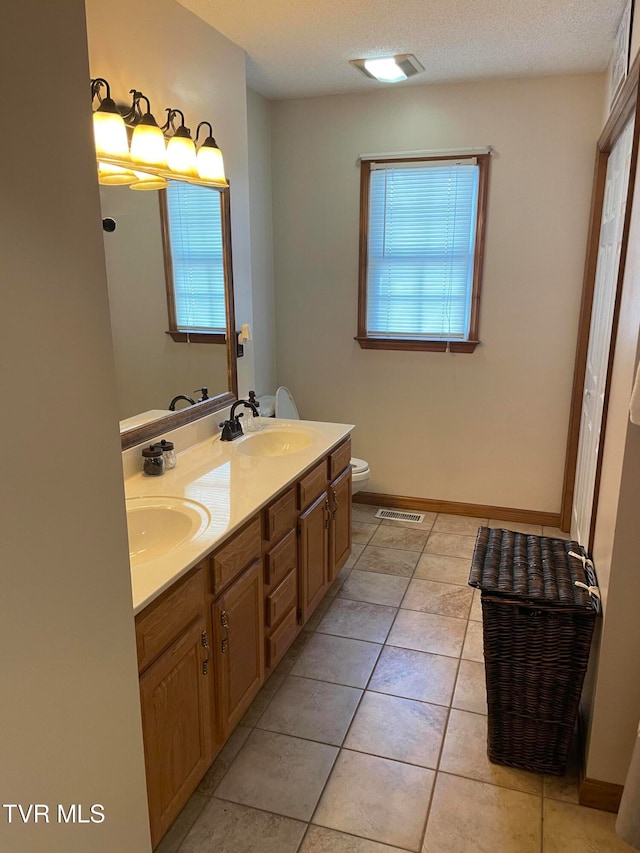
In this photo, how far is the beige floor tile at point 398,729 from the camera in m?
2.15

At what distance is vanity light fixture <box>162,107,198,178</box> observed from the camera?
2.31 meters

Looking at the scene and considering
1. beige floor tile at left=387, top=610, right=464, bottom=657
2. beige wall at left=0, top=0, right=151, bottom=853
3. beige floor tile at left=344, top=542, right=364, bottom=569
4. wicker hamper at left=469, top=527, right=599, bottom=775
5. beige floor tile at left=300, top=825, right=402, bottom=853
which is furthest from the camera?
beige floor tile at left=344, top=542, right=364, bottom=569

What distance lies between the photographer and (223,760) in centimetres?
210

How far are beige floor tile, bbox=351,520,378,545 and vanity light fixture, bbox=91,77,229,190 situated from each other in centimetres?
217

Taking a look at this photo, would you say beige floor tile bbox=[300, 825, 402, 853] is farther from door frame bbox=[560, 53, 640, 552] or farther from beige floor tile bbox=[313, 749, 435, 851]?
door frame bbox=[560, 53, 640, 552]

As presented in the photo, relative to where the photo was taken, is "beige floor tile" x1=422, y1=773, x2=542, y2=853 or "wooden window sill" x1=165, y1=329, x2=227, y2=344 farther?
"wooden window sill" x1=165, y1=329, x2=227, y2=344

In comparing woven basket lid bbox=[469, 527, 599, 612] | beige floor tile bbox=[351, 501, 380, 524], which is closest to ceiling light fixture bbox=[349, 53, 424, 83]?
woven basket lid bbox=[469, 527, 599, 612]

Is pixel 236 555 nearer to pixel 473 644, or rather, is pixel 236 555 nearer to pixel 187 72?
pixel 473 644

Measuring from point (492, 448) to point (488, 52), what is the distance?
2.20 meters

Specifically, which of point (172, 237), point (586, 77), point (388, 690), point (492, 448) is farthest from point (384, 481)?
point (586, 77)

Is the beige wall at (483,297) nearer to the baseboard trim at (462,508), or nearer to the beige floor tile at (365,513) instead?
the baseboard trim at (462,508)

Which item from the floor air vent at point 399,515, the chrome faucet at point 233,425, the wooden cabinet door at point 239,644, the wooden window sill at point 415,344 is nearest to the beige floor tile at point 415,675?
the wooden cabinet door at point 239,644

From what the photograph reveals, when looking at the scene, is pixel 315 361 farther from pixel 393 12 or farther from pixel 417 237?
pixel 393 12

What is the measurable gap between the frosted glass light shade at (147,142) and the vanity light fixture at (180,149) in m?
0.09
